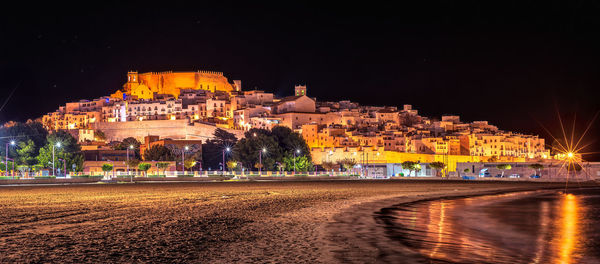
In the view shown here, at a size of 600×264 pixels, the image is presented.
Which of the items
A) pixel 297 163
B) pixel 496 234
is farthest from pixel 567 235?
pixel 297 163

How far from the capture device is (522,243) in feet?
40.7

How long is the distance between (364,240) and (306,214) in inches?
247

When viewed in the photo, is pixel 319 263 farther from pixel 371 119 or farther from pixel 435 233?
pixel 371 119

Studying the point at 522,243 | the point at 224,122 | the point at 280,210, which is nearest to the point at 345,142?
the point at 224,122

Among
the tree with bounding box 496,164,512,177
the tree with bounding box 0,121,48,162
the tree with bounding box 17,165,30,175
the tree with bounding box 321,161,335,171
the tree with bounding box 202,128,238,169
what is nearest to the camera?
the tree with bounding box 17,165,30,175

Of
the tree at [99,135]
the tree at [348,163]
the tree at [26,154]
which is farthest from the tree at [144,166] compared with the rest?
the tree at [99,135]

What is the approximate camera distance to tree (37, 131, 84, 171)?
216 ft

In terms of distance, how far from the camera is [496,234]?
554 inches

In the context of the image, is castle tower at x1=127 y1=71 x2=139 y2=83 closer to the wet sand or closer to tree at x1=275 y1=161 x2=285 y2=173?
tree at x1=275 y1=161 x2=285 y2=173

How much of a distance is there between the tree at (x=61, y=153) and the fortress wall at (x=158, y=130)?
Answer: 35092 millimetres

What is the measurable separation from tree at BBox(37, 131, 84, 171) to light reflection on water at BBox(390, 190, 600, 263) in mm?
52763

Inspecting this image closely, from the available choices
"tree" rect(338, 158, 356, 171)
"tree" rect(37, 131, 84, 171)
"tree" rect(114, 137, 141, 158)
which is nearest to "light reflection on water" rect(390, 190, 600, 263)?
"tree" rect(37, 131, 84, 171)

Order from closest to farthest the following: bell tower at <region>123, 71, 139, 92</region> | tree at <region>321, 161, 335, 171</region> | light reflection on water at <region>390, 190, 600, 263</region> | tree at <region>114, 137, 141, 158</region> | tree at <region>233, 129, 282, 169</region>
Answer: light reflection on water at <region>390, 190, 600, 263</region> → tree at <region>233, 129, 282, 169</region> → tree at <region>114, 137, 141, 158</region> → tree at <region>321, 161, 335, 171</region> → bell tower at <region>123, 71, 139, 92</region>

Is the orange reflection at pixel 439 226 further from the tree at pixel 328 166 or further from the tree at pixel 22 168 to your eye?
the tree at pixel 328 166
